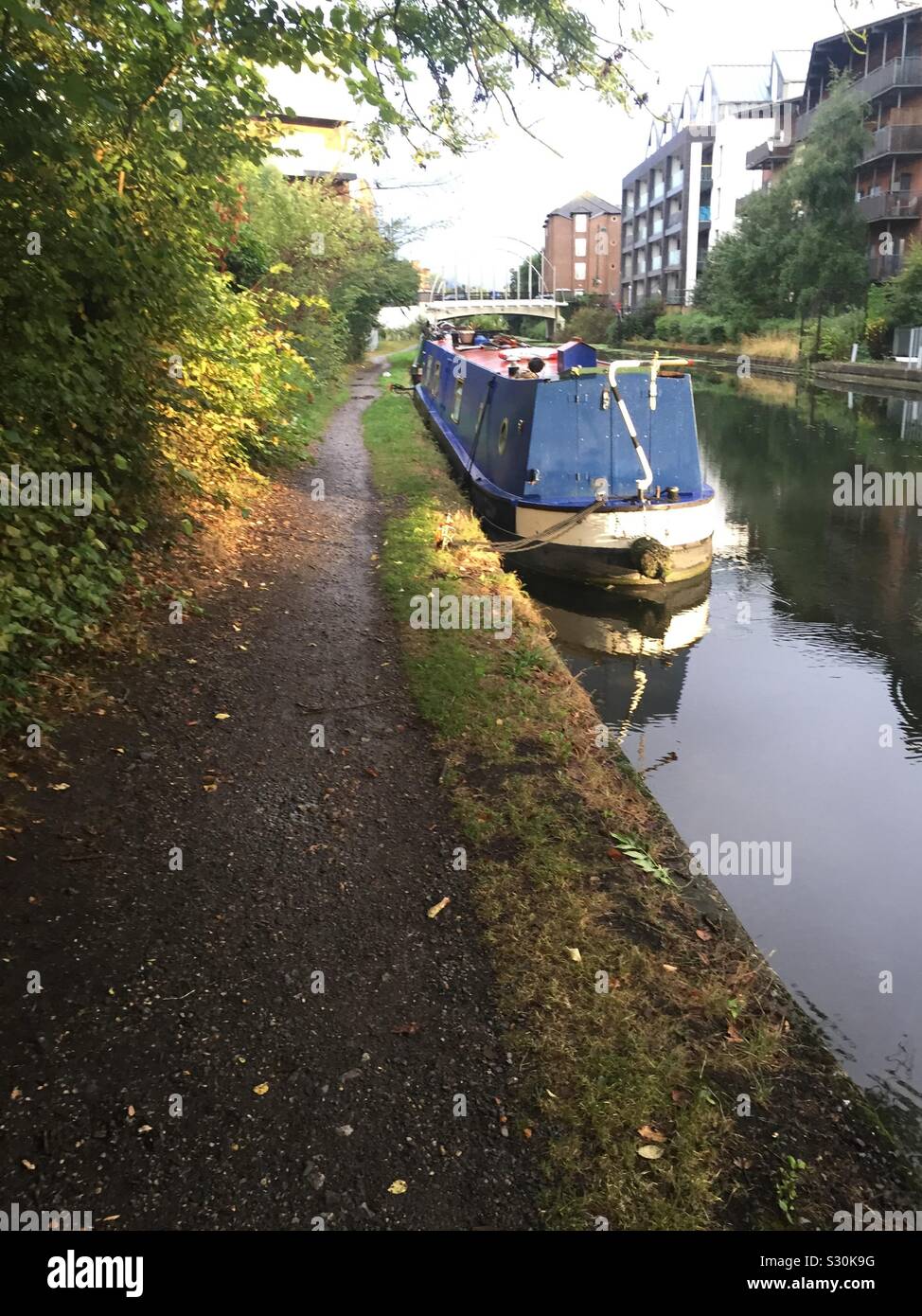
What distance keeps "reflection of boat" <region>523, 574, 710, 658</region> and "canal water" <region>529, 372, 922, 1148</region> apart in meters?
0.03

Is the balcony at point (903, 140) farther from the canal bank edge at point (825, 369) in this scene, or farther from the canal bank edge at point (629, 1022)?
the canal bank edge at point (629, 1022)

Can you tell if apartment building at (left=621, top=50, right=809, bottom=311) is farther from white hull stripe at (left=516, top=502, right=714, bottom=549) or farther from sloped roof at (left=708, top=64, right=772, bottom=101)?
white hull stripe at (left=516, top=502, right=714, bottom=549)

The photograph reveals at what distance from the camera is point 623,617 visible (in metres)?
10.2

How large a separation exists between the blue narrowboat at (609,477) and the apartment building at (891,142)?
28914mm

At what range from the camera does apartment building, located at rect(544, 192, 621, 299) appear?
95062mm

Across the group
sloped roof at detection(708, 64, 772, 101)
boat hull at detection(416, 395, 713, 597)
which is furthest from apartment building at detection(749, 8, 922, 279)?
boat hull at detection(416, 395, 713, 597)

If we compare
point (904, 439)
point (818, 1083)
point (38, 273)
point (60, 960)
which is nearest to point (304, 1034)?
point (60, 960)

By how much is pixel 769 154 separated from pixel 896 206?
50.5ft

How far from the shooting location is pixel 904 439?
65.0 feet

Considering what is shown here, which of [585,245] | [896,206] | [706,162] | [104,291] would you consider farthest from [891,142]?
[585,245]

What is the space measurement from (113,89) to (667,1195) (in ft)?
18.9

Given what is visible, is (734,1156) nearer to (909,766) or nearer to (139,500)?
(909,766)

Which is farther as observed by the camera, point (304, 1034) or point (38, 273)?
point (38, 273)

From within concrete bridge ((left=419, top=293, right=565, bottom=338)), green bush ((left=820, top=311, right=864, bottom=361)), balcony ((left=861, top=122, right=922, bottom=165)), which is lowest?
green bush ((left=820, top=311, right=864, bottom=361))
